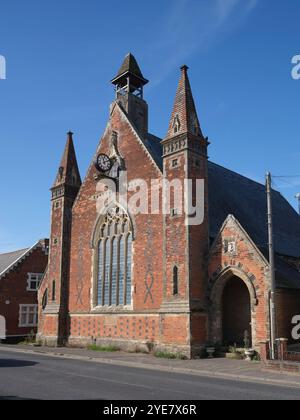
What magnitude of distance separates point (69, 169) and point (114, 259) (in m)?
9.01

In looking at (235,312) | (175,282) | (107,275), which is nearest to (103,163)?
(107,275)

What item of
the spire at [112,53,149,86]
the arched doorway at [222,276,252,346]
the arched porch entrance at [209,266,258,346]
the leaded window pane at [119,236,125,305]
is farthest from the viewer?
the spire at [112,53,149,86]

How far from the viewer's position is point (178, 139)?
24.4 metres

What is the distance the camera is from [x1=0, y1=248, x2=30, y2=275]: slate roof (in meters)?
40.8

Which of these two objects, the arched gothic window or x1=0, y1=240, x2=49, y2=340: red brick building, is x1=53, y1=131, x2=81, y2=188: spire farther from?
x1=0, y1=240, x2=49, y2=340: red brick building

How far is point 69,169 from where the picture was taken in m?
33.7

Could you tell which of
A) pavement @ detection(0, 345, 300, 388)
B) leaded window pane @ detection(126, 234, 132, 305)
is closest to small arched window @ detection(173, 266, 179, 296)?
pavement @ detection(0, 345, 300, 388)

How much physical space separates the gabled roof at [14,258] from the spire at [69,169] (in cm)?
1051

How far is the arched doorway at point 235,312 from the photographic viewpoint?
23891 mm

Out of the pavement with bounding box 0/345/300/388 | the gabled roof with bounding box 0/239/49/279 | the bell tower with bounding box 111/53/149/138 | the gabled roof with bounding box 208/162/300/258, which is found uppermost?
the bell tower with bounding box 111/53/149/138

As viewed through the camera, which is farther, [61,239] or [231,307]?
[61,239]

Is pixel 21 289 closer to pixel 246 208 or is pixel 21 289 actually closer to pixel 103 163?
pixel 103 163

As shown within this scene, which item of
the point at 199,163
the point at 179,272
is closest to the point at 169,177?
the point at 199,163

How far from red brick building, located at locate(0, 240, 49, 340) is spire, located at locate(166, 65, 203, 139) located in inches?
876
